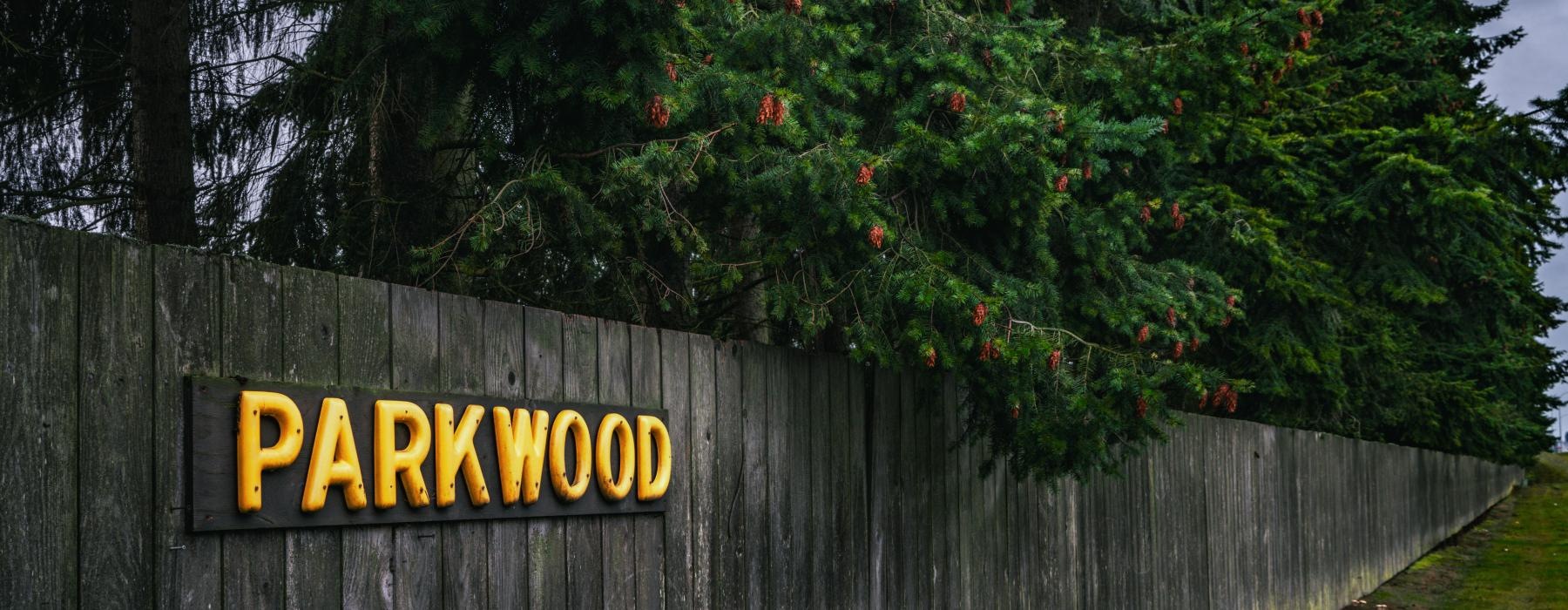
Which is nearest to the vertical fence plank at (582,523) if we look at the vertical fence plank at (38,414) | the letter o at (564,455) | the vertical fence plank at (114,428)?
the letter o at (564,455)

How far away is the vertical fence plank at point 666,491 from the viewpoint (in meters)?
4.38

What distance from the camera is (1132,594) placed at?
8453 millimetres

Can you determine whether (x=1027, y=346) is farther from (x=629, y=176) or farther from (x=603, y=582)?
(x=603, y=582)

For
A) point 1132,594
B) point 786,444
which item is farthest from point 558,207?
point 1132,594

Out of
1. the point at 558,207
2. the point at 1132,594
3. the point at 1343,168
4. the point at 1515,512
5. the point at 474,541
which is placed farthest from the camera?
the point at 1515,512

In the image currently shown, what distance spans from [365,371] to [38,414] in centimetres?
85

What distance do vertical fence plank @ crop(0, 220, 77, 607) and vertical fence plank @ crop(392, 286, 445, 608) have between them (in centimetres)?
87

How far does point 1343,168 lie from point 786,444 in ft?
39.3

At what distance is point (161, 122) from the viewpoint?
683 centimetres

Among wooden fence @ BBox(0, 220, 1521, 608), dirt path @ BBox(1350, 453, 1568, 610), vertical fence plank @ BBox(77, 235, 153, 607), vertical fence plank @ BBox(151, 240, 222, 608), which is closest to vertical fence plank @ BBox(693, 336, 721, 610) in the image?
wooden fence @ BBox(0, 220, 1521, 608)

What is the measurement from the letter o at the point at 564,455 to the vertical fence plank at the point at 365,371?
1.99 feet

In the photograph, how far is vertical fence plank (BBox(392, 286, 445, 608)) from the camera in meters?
3.45

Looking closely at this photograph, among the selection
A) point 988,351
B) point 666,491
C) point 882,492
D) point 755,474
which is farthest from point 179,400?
point 882,492

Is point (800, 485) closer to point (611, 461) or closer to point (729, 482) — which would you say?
point (729, 482)
